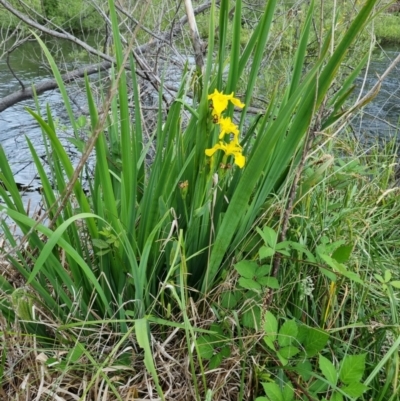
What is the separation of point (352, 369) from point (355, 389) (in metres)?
0.05

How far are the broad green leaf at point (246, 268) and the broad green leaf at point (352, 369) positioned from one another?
0.88ft

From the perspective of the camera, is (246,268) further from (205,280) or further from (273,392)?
(273,392)

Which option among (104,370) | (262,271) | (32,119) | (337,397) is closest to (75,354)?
(104,370)

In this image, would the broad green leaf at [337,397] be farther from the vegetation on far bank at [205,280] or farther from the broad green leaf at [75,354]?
the broad green leaf at [75,354]

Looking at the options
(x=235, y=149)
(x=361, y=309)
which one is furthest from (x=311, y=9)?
(x=361, y=309)

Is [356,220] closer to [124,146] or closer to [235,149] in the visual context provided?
[235,149]

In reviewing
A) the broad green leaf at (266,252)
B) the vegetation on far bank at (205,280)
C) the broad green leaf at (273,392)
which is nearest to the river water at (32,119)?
the vegetation on far bank at (205,280)

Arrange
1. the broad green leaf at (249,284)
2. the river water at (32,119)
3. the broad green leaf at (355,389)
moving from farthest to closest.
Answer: the river water at (32,119) < the broad green leaf at (249,284) < the broad green leaf at (355,389)

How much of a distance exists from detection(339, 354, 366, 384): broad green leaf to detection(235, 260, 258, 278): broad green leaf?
0.27 m

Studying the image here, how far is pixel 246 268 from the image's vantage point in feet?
3.24

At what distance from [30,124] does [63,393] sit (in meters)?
4.49

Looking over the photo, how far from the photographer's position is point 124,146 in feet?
3.22

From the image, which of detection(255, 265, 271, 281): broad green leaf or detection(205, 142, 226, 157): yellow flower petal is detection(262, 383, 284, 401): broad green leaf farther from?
detection(205, 142, 226, 157): yellow flower petal

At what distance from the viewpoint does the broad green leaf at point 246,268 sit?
0.98 m
